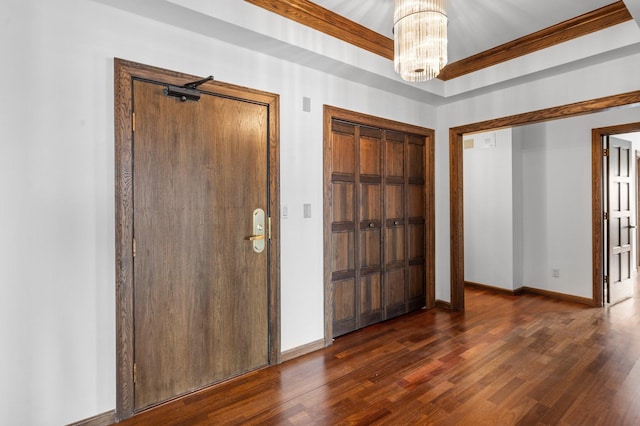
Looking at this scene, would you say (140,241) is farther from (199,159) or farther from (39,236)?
(199,159)

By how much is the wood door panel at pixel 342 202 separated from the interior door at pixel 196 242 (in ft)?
2.58

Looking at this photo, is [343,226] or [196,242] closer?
[196,242]

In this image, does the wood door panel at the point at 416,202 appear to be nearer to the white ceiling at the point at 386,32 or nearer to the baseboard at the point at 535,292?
the white ceiling at the point at 386,32

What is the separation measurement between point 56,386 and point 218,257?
116cm

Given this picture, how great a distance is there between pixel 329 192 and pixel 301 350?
1.45m

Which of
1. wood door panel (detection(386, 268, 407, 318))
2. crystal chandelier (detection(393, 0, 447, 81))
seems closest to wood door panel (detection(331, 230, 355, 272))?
wood door panel (detection(386, 268, 407, 318))

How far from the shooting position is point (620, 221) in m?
4.59

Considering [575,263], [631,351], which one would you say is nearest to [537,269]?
[575,263]

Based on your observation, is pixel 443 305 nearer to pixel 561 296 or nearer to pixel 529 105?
pixel 561 296

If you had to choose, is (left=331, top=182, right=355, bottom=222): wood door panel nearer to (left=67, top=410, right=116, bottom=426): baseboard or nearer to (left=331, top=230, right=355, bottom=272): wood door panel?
(left=331, top=230, right=355, bottom=272): wood door panel

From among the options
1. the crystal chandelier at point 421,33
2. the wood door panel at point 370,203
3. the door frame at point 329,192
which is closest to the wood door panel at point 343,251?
the door frame at point 329,192

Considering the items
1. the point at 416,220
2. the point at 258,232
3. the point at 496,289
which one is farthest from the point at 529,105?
the point at 258,232

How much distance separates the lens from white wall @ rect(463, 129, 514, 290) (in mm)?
4957

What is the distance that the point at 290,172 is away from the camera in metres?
2.95
